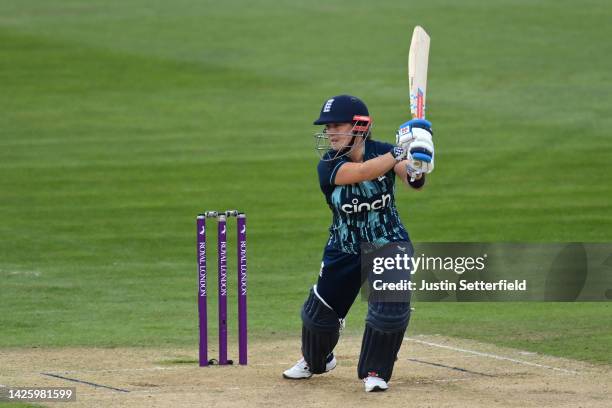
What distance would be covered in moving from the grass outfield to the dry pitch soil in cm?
60

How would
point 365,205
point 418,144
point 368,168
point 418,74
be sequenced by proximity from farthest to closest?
1. point 418,74
2. point 365,205
3. point 368,168
4. point 418,144

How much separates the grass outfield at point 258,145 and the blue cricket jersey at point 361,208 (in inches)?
85.9

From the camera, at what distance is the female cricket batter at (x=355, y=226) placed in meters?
7.99

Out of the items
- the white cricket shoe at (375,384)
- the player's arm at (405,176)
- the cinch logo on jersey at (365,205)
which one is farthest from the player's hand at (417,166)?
the white cricket shoe at (375,384)

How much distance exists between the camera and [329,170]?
808 centimetres

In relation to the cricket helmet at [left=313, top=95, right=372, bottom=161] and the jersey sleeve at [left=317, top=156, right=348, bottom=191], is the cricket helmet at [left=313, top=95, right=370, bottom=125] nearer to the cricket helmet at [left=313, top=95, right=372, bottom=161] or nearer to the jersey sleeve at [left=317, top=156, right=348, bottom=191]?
the cricket helmet at [left=313, top=95, right=372, bottom=161]

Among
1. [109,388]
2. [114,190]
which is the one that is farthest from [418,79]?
[114,190]

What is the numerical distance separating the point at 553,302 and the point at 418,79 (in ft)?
15.5

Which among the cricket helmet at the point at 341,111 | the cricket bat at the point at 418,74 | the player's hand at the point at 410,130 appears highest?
the cricket bat at the point at 418,74

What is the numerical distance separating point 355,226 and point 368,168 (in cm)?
51

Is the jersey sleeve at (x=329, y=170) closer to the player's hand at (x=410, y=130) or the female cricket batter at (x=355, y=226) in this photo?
the female cricket batter at (x=355, y=226)

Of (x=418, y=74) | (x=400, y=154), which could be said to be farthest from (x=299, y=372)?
(x=418, y=74)

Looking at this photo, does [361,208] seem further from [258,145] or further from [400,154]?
[258,145]

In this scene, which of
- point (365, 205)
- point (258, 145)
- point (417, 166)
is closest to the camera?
point (417, 166)
